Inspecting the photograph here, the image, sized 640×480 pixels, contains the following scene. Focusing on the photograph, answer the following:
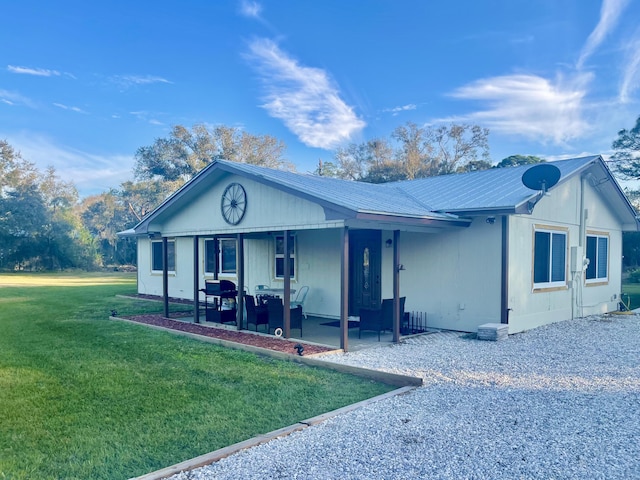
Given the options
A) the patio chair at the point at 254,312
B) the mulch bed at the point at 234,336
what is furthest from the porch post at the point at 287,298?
the patio chair at the point at 254,312

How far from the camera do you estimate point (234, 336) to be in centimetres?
937

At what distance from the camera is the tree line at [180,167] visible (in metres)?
38.8

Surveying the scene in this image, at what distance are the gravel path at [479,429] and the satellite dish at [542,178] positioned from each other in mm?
3609

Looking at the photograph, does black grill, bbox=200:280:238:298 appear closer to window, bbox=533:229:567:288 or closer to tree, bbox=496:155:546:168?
window, bbox=533:229:567:288

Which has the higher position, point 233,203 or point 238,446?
point 233,203

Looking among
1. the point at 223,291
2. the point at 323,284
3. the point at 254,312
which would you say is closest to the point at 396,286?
the point at 254,312

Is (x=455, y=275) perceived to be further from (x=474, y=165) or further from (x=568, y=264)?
(x=474, y=165)

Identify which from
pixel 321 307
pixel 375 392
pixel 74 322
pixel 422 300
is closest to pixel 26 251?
pixel 74 322

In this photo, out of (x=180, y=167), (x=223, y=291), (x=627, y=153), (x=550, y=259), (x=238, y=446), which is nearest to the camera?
(x=238, y=446)

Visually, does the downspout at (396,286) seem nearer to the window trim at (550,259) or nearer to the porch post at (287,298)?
the porch post at (287,298)

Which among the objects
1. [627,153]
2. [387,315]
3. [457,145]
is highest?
[457,145]

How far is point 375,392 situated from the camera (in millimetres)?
5734

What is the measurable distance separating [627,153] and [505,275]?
2519cm

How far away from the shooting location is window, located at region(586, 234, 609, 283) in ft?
43.1
